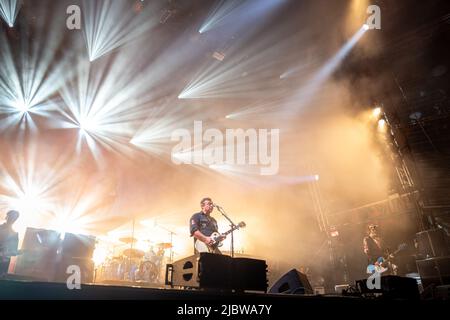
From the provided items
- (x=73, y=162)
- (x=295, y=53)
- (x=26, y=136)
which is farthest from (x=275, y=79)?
(x=26, y=136)

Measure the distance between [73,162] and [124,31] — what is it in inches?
174

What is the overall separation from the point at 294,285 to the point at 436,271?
362 centimetres

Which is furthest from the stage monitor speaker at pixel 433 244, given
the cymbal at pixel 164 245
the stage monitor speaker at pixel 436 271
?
the cymbal at pixel 164 245

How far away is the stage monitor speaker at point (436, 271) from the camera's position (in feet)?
15.3

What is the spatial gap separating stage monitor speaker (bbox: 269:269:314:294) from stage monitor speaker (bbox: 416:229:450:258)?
4014 millimetres

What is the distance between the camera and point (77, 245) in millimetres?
5383

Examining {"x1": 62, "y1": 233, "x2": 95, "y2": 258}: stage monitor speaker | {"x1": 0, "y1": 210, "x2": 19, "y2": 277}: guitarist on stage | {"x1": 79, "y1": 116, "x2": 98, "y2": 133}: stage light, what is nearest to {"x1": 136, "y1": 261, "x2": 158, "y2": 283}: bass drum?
{"x1": 62, "y1": 233, "x2": 95, "y2": 258}: stage monitor speaker

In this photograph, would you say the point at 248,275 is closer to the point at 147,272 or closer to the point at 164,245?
the point at 147,272

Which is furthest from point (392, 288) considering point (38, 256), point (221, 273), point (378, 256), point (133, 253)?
point (133, 253)

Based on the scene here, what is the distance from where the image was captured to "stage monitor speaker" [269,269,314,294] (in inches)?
115

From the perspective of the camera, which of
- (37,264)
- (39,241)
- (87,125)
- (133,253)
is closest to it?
(37,264)

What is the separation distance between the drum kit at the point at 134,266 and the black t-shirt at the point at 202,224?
17.0ft

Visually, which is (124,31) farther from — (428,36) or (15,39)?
(428,36)
